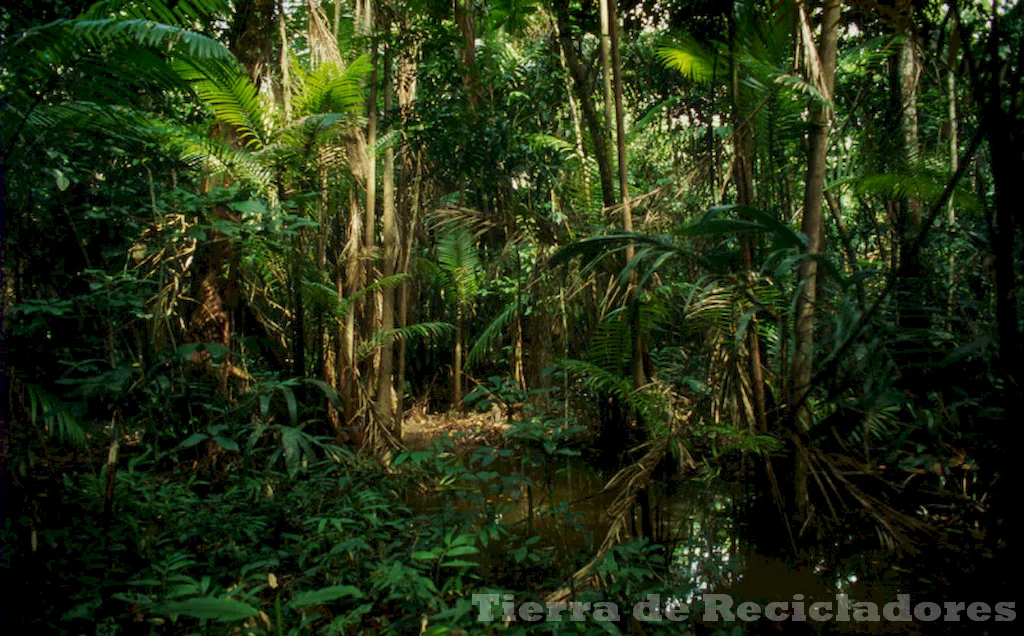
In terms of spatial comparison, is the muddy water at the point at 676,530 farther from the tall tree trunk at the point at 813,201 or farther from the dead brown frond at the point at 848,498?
the tall tree trunk at the point at 813,201

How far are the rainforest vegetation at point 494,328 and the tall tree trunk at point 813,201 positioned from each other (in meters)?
0.02

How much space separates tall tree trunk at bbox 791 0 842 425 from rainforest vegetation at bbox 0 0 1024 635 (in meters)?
0.02

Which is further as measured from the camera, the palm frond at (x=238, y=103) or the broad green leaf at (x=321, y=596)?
the palm frond at (x=238, y=103)

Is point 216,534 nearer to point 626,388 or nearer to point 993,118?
point 626,388

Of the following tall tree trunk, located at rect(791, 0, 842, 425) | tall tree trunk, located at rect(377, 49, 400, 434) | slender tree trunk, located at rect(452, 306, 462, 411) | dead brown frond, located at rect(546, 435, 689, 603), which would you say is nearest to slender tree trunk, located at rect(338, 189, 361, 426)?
tall tree trunk, located at rect(377, 49, 400, 434)

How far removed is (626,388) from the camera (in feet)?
10.5

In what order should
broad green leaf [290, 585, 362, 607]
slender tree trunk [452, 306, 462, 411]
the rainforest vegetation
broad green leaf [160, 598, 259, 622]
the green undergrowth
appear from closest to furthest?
broad green leaf [160, 598, 259, 622]
broad green leaf [290, 585, 362, 607]
the green undergrowth
the rainforest vegetation
slender tree trunk [452, 306, 462, 411]

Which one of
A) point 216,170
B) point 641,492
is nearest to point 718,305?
point 641,492

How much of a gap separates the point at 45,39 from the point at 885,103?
5.37 m

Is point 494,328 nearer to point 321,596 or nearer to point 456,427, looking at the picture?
point 456,427

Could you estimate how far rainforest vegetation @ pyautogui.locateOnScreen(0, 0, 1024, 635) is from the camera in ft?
7.84

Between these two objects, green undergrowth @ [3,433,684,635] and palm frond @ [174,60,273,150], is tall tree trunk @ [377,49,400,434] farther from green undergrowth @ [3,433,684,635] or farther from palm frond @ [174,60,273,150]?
green undergrowth @ [3,433,684,635]

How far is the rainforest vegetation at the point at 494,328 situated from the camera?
239cm

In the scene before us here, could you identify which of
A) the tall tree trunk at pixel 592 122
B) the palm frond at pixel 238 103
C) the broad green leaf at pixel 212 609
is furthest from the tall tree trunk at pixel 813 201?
the palm frond at pixel 238 103
